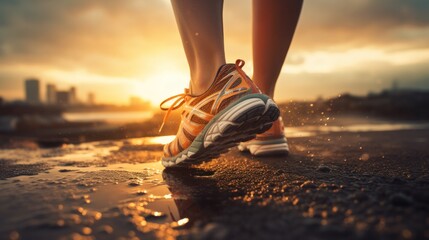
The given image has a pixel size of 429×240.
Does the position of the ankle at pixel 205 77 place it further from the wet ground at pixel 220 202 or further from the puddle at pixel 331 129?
the puddle at pixel 331 129

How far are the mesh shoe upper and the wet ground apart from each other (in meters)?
0.20

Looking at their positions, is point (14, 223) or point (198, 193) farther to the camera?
point (198, 193)

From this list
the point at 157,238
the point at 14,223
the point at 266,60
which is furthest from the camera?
the point at 266,60

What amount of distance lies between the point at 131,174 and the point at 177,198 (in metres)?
0.53

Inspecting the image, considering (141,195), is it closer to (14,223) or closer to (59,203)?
(59,203)

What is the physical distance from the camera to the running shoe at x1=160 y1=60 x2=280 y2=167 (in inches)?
53.8

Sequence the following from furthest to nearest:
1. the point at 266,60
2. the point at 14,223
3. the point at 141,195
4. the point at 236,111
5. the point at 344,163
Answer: the point at 266,60
the point at 344,163
the point at 236,111
the point at 141,195
the point at 14,223

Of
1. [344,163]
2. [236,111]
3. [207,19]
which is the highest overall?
[207,19]

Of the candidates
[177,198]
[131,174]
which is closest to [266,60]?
[131,174]

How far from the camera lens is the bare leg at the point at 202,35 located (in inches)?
61.8

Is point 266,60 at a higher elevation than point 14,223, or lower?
higher

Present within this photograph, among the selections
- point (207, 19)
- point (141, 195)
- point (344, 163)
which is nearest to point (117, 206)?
point (141, 195)

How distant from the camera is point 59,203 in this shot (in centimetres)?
108

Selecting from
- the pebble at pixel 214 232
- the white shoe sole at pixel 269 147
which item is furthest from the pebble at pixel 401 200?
the white shoe sole at pixel 269 147
